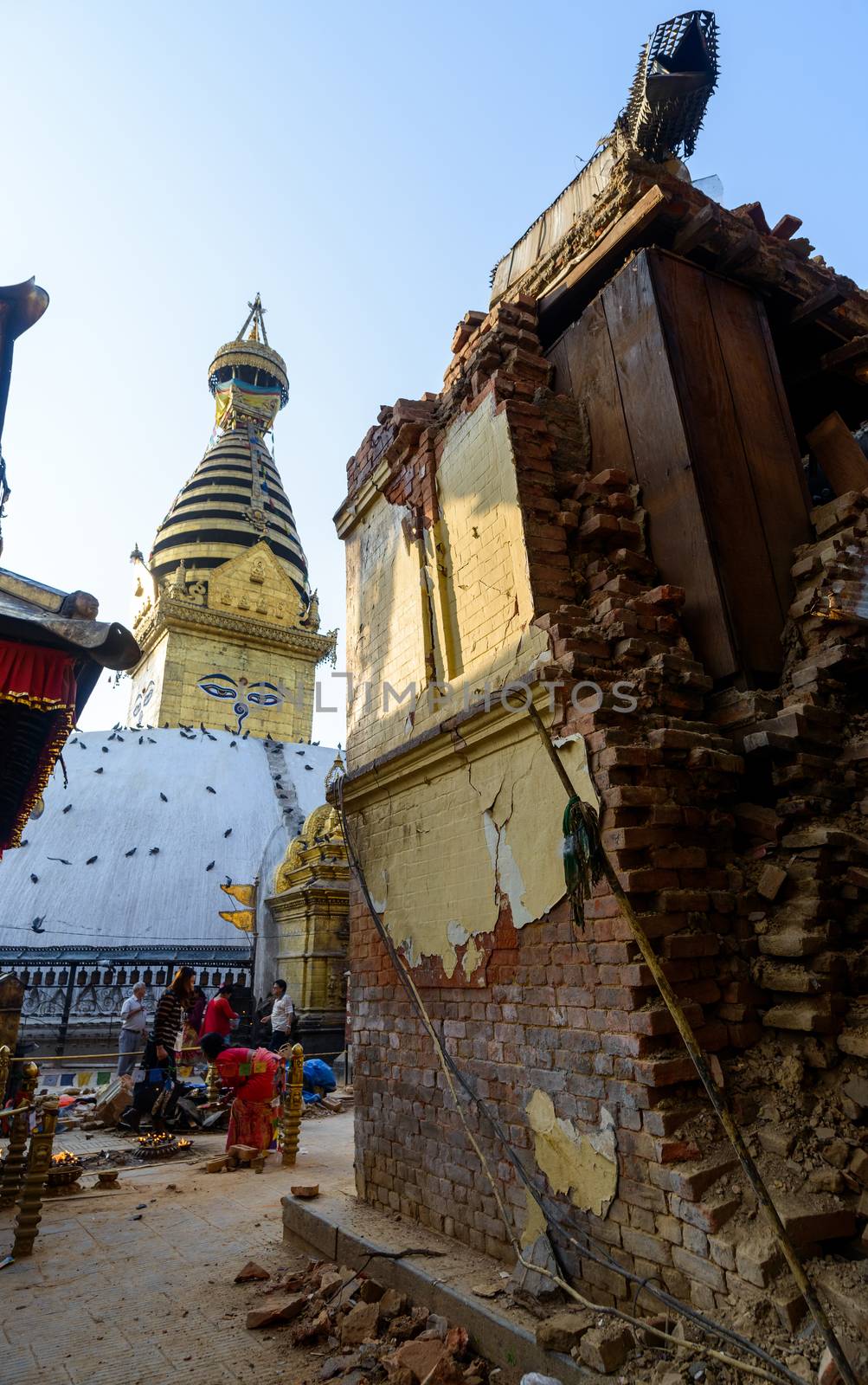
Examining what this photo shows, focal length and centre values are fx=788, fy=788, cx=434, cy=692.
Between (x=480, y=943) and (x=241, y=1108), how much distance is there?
5035 mm

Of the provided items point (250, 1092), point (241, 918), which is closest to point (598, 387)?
point (250, 1092)

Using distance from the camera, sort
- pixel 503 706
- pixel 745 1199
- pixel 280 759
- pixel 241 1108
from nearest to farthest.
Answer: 1. pixel 745 1199
2. pixel 503 706
3. pixel 241 1108
4. pixel 280 759

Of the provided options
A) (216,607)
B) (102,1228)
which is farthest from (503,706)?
(216,607)

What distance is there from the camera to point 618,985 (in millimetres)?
3354

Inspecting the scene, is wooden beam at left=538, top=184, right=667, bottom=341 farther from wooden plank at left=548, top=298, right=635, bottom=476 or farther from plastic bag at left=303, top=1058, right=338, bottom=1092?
plastic bag at left=303, top=1058, right=338, bottom=1092

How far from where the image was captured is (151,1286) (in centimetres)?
451

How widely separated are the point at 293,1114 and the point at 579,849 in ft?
19.4

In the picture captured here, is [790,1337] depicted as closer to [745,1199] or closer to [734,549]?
[745,1199]

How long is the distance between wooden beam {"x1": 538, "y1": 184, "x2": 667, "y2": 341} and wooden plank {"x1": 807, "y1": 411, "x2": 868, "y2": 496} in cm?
186

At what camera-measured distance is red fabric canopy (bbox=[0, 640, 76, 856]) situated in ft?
16.5

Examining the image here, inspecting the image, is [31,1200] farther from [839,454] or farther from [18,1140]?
[839,454]

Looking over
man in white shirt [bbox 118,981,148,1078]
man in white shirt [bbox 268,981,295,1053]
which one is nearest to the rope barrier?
man in white shirt [bbox 268,981,295,1053]

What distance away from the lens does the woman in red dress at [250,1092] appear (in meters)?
7.69

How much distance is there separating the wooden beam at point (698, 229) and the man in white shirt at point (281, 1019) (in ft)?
32.4
